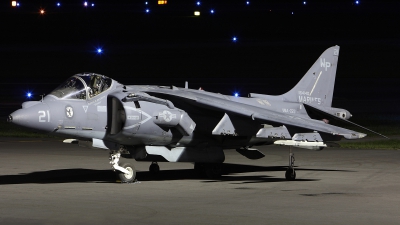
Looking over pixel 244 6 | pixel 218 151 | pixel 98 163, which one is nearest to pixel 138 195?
pixel 218 151

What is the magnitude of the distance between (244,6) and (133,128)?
288 ft

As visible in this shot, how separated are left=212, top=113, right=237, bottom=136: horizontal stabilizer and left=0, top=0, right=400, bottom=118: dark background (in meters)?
19.8

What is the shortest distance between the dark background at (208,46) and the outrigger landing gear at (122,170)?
21082 mm

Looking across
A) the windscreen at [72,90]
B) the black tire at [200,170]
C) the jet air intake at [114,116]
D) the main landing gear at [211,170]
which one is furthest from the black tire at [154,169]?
the windscreen at [72,90]

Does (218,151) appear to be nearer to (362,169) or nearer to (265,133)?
(265,133)

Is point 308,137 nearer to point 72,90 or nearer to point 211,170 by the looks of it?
point 211,170

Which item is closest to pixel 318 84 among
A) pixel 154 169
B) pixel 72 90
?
pixel 154 169

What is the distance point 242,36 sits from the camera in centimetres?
7975

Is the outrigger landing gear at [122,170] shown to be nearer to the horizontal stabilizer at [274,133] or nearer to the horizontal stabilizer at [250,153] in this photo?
the horizontal stabilizer at [274,133]

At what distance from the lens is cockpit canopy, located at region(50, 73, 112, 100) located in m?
16.6

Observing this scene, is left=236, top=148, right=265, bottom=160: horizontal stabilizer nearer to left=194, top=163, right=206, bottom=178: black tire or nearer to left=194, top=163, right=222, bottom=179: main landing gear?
left=194, top=163, right=222, bottom=179: main landing gear

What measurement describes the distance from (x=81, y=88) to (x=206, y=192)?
3538mm

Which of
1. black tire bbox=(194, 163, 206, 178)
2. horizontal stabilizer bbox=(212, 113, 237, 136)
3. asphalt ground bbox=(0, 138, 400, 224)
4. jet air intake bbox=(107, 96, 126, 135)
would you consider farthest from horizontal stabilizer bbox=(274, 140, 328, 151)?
jet air intake bbox=(107, 96, 126, 135)

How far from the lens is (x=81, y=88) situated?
16.8 metres
